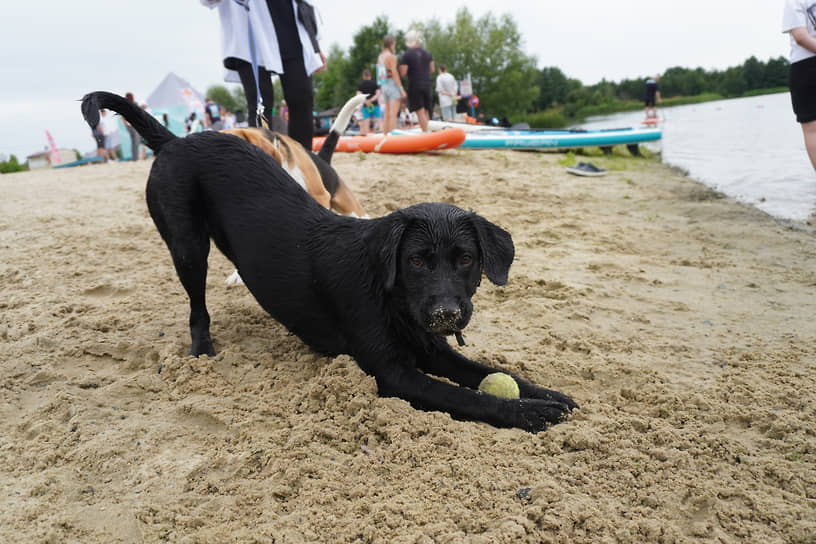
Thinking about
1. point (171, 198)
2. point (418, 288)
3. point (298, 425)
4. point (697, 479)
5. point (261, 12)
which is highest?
point (261, 12)

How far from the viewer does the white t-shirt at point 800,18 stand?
16.0ft

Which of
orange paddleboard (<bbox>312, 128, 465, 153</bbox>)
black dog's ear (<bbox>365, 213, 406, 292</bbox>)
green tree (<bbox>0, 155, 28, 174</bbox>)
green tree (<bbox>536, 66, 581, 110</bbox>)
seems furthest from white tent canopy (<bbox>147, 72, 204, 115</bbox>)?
green tree (<bbox>536, 66, 581, 110</bbox>)

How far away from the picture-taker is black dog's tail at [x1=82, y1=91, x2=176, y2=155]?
304cm

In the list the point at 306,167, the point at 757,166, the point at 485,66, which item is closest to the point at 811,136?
the point at 306,167

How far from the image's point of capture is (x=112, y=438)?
2.38 meters

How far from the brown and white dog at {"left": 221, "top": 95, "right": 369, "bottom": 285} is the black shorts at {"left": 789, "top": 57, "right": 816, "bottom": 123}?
→ 399 cm

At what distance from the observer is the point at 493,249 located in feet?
8.62

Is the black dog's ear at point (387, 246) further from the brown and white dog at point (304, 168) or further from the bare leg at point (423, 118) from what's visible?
the bare leg at point (423, 118)

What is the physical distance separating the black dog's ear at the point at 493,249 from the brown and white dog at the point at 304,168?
1596 millimetres

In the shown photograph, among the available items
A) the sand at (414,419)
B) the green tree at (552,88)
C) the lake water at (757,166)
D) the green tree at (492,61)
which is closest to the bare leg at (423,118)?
the lake water at (757,166)

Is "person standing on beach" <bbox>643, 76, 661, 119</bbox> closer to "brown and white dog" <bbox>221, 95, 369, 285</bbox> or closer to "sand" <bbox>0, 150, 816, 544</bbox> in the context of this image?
"sand" <bbox>0, 150, 816, 544</bbox>

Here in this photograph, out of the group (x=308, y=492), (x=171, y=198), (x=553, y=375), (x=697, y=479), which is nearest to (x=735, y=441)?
(x=697, y=479)

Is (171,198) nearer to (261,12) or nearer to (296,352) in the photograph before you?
(296,352)

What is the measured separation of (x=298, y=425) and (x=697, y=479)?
161 cm
